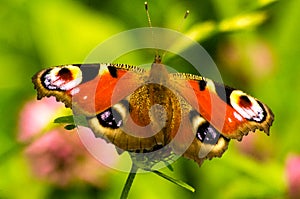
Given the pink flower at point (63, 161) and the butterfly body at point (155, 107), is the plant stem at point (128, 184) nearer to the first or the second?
the butterfly body at point (155, 107)

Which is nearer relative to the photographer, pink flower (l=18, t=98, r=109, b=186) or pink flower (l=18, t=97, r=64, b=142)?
pink flower (l=18, t=98, r=109, b=186)

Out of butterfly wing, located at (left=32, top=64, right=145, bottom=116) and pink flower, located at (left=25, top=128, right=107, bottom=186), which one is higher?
butterfly wing, located at (left=32, top=64, right=145, bottom=116)

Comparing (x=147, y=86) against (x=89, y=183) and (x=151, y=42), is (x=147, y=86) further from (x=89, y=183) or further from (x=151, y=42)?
(x=151, y=42)

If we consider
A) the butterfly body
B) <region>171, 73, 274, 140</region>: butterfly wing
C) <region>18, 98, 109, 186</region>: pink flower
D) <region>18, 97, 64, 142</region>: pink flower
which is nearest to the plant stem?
the butterfly body

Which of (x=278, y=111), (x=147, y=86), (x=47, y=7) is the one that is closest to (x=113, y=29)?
(x=47, y=7)

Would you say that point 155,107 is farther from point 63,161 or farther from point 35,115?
point 35,115

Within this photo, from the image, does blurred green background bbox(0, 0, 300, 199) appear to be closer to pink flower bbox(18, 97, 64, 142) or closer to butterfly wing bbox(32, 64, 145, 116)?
pink flower bbox(18, 97, 64, 142)
